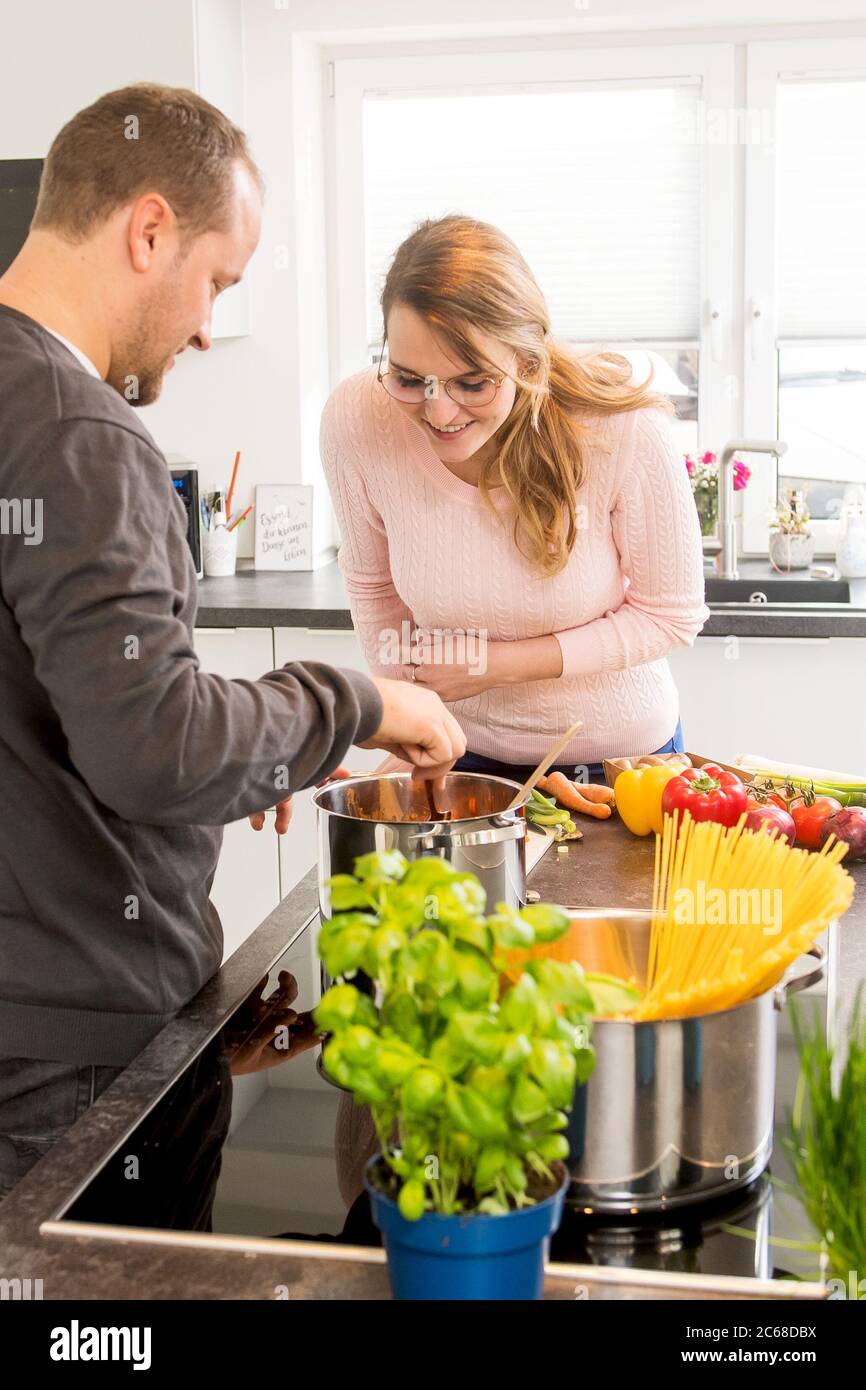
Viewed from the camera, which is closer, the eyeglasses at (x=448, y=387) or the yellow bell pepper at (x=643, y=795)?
the yellow bell pepper at (x=643, y=795)

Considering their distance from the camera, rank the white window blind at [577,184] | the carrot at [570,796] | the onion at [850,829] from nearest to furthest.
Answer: the onion at [850,829], the carrot at [570,796], the white window blind at [577,184]

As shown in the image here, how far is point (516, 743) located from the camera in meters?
1.93

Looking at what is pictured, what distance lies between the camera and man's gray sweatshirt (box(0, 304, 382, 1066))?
96 centimetres

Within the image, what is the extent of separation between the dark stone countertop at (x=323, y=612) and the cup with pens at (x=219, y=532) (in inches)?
2.9

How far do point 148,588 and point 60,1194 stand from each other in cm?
39

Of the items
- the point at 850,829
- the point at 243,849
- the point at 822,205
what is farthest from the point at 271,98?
the point at 850,829

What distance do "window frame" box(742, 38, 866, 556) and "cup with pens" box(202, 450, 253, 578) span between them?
1.22 m

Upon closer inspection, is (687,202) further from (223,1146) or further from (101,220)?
(223,1146)

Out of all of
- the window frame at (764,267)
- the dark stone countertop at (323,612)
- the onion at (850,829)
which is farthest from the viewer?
the window frame at (764,267)

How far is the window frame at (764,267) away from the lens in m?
3.27

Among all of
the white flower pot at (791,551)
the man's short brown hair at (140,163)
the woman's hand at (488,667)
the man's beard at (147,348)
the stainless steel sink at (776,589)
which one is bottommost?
the woman's hand at (488,667)

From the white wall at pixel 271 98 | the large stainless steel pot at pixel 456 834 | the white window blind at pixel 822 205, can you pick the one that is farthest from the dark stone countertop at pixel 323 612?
the large stainless steel pot at pixel 456 834

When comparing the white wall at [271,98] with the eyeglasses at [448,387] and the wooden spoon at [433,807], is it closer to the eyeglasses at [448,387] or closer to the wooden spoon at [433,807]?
the eyeglasses at [448,387]
